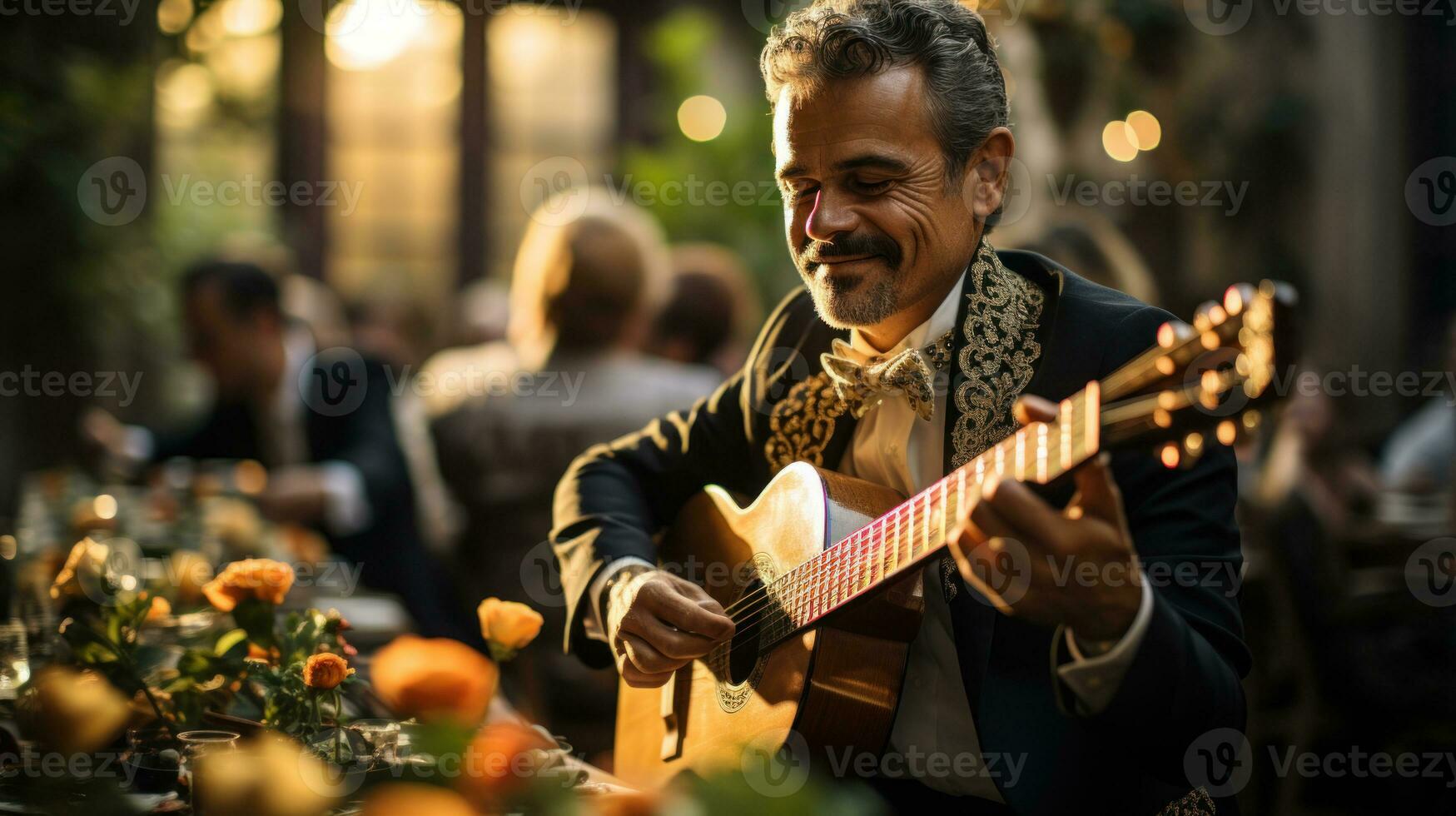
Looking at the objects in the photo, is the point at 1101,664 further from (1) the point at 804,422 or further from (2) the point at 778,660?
(1) the point at 804,422

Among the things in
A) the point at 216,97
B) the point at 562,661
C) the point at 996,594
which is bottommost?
the point at 562,661

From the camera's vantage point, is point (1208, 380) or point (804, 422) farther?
point (804, 422)

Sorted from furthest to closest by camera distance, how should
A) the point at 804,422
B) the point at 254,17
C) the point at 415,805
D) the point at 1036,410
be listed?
the point at 254,17
the point at 804,422
the point at 1036,410
the point at 415,805

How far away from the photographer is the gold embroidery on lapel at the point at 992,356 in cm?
164

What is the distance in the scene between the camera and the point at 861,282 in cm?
169

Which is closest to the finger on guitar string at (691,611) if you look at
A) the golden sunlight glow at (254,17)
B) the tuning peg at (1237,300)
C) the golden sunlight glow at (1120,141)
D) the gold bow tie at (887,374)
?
the gold bow tie at (887,374)

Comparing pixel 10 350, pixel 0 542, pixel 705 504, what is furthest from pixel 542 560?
pixel 10 350

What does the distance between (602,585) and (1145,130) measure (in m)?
8.23

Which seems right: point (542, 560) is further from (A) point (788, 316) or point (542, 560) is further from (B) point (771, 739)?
(B) point (771, 739)

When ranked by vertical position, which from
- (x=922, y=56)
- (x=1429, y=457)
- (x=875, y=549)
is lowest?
(x=1429, y=457)

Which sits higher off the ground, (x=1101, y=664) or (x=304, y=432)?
(x=1101, y=664)

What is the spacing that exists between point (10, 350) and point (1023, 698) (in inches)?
214

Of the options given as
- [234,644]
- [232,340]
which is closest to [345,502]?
[232,340]

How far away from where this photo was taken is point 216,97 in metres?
7.97
